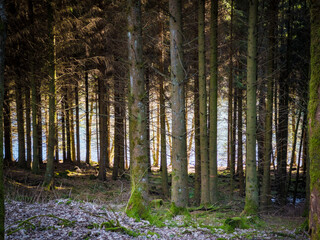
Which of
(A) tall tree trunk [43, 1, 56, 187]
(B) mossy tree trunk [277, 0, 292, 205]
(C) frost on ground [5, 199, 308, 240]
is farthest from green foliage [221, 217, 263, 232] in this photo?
(A) tall tree trunk [43, 1, 56, 187]

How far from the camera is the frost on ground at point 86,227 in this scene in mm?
4496

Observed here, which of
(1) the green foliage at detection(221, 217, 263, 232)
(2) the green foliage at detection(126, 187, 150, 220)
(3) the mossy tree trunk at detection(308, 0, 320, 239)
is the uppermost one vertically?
(3) the mossy tree trunk at detection(308, 0, 320, 239)

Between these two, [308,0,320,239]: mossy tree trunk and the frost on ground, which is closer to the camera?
[308,0,320,239]: mossy tree trunk

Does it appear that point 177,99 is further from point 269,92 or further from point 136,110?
point 269,92

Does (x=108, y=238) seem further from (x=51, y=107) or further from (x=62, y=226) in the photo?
(x=51, y=107)

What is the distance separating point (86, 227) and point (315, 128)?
170 inches

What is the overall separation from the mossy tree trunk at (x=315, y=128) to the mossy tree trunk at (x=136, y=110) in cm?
381

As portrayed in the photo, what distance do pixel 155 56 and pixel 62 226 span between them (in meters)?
10.3

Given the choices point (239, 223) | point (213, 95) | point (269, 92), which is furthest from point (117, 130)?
point (239, 223)

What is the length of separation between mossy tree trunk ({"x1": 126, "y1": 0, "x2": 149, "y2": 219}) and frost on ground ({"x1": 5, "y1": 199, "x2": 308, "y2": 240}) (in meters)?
0.50

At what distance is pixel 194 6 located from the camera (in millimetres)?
11688

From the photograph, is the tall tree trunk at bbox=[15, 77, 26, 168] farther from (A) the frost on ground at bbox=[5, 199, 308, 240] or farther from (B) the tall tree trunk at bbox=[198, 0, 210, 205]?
(A) the frost on ground at bbox=[5, 199, 308, 240]

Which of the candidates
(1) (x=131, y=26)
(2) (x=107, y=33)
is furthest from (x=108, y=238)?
(2) (x=107, y=33)

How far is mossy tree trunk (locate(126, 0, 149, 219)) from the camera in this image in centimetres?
629
